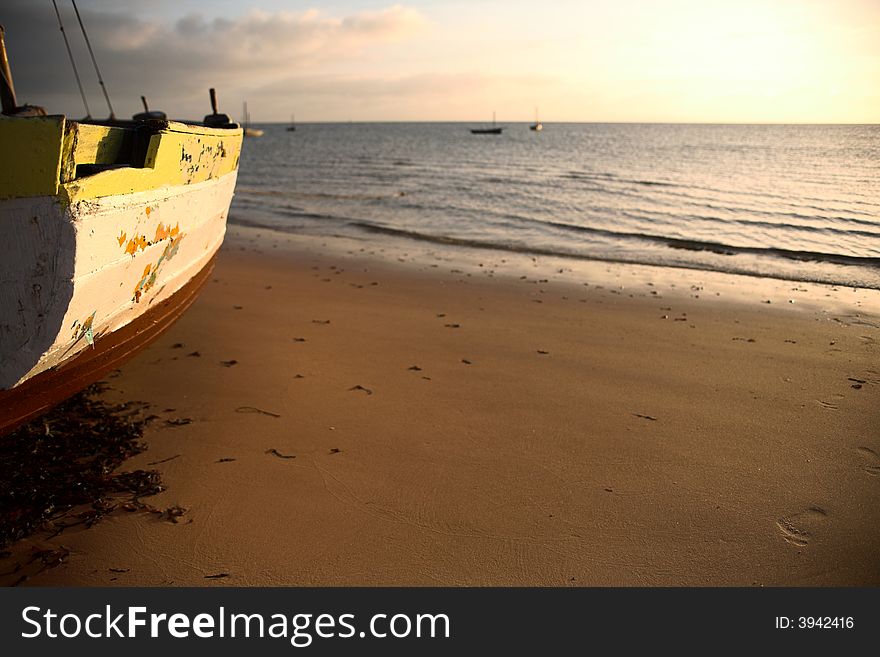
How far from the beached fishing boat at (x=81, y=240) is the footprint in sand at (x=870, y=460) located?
4.84 m

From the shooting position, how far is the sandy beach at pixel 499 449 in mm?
3146

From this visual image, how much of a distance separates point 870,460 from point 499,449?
2.55 m

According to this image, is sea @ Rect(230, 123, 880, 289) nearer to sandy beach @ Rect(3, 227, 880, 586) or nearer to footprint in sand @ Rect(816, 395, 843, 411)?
sandy beach @ Rect(3, 227, 880, 586)

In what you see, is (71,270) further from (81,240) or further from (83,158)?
(83,158)

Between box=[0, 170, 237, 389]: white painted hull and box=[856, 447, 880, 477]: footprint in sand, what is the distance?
483 centimetres

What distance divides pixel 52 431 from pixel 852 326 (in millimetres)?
8457

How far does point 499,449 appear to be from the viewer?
4266mm

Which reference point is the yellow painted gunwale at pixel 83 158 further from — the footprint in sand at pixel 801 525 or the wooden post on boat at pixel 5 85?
the footprint in sand at pixel 801 525

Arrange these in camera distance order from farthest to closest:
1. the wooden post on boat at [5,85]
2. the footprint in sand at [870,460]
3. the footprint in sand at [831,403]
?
the footprint in sand at [831,403] → the footprint in sand at [870,460] → the wooden post on boat at [5,85]

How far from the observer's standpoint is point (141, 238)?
3.50 meters

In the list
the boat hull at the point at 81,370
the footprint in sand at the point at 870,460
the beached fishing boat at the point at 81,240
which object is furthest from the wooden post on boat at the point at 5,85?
the footprint in sand at the point at 870,460

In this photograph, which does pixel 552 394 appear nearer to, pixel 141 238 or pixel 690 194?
pixel 141 238

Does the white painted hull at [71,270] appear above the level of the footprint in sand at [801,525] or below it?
above
